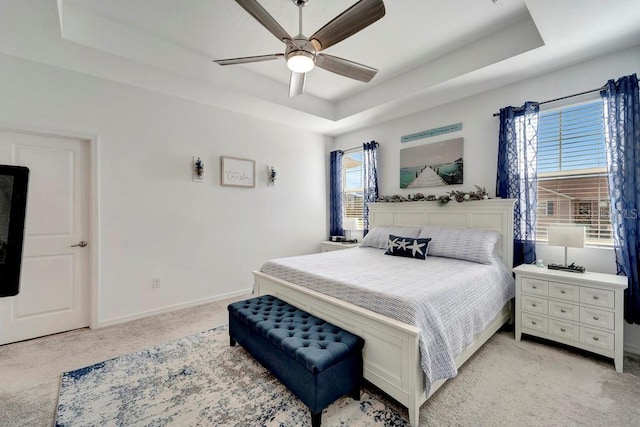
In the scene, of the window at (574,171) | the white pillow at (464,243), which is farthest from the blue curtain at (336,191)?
the window at (574,171)

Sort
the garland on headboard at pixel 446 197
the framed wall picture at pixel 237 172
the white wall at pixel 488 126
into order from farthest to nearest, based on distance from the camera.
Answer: the framed wall picture at pixel 237 172 < the garland on headboard at pixel 446 197 < the white wall at pixel 488 126

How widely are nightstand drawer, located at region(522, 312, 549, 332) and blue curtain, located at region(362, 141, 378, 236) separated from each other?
2447 millimetres

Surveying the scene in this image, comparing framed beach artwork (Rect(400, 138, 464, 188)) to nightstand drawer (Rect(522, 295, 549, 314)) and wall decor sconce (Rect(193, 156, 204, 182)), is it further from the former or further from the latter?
wall decor sconce (Rect(193, 156, 204, 182))

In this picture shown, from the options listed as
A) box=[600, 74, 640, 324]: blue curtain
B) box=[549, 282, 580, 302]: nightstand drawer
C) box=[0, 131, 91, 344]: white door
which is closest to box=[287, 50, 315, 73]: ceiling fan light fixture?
box=[0, 131, 91, 344]: white door

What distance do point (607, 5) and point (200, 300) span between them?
4.85 m

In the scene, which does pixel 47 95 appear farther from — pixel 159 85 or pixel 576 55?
pixel 576 55

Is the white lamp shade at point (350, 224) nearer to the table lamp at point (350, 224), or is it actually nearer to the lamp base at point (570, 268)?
the table lamp at point (350, 224)

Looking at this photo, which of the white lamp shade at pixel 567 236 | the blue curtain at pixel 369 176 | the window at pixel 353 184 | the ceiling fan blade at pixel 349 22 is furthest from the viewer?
the window at pixel 353 184

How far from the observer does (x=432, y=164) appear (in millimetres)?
3916

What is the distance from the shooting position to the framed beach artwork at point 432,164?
366 centimetres

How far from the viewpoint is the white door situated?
2654 mm

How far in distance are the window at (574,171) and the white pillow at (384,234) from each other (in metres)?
1.32

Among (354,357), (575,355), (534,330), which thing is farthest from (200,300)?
(575,355)

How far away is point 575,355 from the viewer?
7.84 feet
